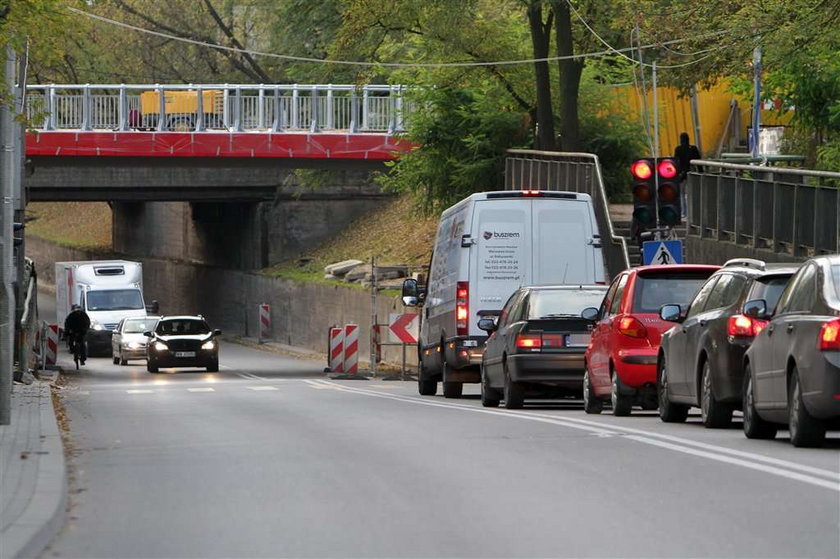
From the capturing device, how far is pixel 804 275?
1442 centimetres

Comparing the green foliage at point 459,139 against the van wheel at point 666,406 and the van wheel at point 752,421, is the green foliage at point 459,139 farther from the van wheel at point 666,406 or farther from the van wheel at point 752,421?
the van wheel at point 752,421

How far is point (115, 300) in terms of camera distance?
60.8 metres

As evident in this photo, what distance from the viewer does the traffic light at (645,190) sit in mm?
24562

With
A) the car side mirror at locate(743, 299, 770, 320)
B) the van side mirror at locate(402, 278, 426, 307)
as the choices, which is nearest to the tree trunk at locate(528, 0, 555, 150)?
the van side mirror at locate(402, 278, 426, 307)

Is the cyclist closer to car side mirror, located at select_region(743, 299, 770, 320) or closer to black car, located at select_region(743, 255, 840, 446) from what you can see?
black car, located at select_region(743, 255, 840, 446)

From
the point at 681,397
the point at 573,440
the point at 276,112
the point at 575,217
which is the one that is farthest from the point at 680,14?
the point at 276,112

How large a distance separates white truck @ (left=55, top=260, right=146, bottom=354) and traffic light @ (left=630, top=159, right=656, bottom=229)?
36.8 meters

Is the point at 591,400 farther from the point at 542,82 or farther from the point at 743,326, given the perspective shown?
the point at 542,82

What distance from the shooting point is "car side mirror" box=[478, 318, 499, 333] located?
24.4m

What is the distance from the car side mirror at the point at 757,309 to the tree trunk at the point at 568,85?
28.5 metres

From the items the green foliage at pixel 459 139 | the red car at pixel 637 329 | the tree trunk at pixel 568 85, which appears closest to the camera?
the red car at pixel 637 329

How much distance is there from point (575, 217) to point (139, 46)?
56.0 m

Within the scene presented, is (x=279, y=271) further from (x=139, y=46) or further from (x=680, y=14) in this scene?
(x=680, y=14)

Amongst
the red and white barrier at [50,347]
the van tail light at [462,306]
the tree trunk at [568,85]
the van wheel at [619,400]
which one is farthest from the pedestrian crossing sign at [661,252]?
the red and white barrier at [50,347]
